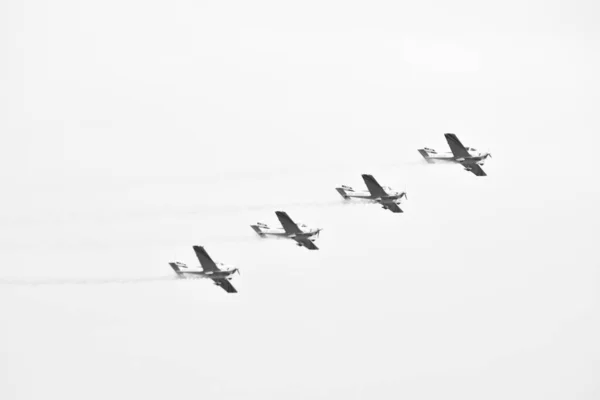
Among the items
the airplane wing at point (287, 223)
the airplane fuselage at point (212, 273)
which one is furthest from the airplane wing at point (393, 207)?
the airplane fuselage at point (212, 273)

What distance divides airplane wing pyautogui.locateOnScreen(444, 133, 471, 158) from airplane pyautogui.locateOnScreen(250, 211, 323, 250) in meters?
17.8

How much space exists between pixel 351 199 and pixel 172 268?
22.0 m

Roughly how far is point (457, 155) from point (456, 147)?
947mm

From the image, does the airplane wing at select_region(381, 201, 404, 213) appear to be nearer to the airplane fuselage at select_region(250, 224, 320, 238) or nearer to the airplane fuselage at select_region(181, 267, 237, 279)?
the airplane fuselage at select_region(250, 224, 320, 238)

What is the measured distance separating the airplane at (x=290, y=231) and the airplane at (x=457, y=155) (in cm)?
1520

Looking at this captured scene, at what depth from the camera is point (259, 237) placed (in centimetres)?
13638

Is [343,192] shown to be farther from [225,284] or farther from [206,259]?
[206,259]

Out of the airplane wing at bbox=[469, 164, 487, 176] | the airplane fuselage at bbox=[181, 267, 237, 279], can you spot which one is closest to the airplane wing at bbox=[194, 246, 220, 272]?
the airplane fuselage at bbox=[181, 267, 237, 279]

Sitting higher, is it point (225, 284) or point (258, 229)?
point (258, 229)

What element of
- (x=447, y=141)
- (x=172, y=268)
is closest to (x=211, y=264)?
(x=172, y=268)

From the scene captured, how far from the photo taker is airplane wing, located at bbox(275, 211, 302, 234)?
135250 mm

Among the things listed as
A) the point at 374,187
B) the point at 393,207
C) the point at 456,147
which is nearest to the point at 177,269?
the point at 374,187

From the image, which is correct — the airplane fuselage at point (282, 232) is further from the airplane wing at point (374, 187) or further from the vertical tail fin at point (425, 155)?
the vertical tail fin at point (425, 155)

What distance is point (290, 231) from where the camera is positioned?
136 meters
